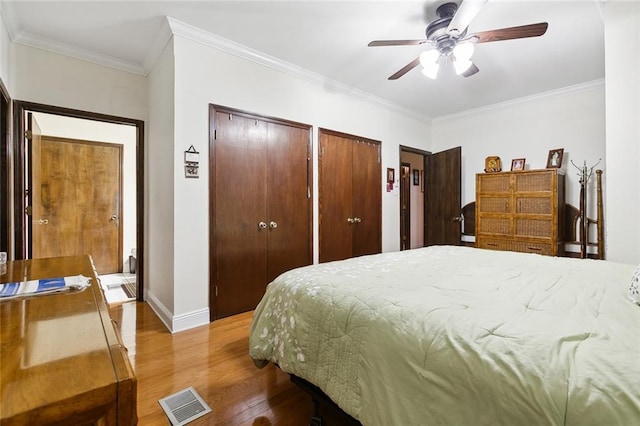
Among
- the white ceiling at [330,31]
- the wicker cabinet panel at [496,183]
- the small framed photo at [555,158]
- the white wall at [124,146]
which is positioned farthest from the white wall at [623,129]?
the white wall at [124,146]

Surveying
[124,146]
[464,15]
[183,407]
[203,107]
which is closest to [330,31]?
[464,15]

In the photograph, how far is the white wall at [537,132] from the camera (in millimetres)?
3688

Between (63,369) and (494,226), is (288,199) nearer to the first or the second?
(63,369)

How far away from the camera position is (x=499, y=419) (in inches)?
30.2

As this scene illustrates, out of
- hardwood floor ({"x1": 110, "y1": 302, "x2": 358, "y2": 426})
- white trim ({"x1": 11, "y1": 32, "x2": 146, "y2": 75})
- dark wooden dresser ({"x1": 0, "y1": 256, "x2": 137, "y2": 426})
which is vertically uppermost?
white trim ({"x1": 11, "y1": 32, "x2": 146, "y2": 75})

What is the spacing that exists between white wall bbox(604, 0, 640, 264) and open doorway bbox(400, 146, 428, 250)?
2.88 meters

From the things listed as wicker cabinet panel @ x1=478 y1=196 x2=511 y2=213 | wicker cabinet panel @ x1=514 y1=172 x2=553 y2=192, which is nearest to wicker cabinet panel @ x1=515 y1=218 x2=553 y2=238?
wicker cabinet panel @ x1=478 y1=196 x2=511 y2=213

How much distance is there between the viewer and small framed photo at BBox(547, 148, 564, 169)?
151 inches

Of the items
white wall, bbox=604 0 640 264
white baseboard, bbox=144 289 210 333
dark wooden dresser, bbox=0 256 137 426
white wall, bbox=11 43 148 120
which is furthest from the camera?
white wall, bbox=11 43 148 120

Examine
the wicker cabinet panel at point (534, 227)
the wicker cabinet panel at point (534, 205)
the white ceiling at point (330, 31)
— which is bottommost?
the wicker cabinet panel at point (534, 227)

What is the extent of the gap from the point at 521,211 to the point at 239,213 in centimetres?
346

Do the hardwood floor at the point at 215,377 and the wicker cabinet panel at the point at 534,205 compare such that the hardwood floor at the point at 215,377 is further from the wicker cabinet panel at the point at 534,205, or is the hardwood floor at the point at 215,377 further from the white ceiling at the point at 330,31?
the wicker cabinet panel at the point at 534,205

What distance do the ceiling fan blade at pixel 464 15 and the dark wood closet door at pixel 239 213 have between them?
186 cm

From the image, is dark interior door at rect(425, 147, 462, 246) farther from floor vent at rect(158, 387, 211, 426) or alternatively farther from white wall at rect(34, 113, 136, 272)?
white wall at rect(34, 113, 136, 272)
